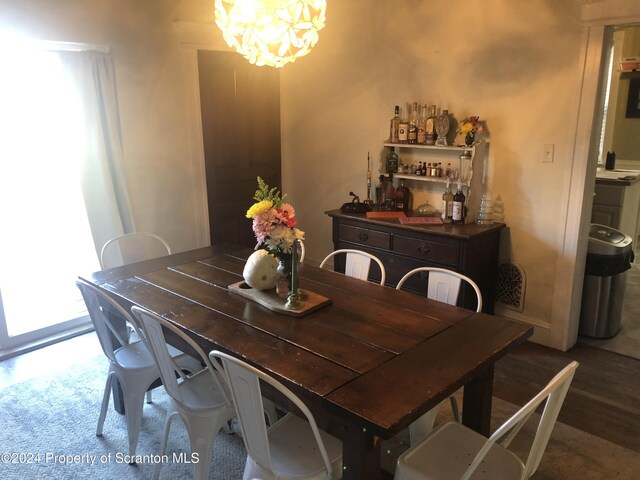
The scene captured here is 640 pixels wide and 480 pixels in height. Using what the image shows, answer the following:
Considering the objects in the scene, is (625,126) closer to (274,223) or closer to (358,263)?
(358,263)

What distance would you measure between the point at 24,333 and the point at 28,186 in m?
1.00

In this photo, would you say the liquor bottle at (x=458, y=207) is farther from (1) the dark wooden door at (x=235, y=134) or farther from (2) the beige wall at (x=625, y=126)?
(2) the beige wall at (x=625, y=126)

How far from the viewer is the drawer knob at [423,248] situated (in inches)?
134

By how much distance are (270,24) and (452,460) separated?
1722 millimetres

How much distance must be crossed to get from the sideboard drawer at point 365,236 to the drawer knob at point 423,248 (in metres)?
Answer: 0.25

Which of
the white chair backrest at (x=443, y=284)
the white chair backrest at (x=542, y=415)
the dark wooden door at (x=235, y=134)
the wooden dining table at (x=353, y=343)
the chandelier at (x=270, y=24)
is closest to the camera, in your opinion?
the white chair backrest at (x=542, y=415)

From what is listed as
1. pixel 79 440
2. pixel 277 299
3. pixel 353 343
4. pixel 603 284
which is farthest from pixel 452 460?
pixel 603 284

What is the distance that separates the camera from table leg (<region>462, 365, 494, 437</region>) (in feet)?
6.68

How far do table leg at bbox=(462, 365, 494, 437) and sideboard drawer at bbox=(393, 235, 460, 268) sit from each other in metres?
1.32

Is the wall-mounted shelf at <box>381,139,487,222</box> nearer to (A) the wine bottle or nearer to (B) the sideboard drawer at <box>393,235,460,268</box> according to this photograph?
(A) the wine bottle

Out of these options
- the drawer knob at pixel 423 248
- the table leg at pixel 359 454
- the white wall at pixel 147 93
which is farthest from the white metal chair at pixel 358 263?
the white wall at pixel 147 93

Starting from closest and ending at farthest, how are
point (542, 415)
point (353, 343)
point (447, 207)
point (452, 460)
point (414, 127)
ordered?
point (542, 415), point (452, 460), point (353, 343), point (447, 207), point (414, 127)

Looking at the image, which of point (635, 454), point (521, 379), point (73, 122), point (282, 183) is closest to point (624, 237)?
point (521, 379)

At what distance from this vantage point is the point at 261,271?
2.27 meters
